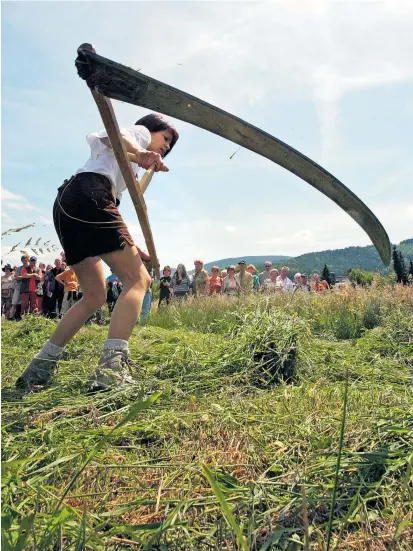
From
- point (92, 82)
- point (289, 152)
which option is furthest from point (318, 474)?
point (92, 82)

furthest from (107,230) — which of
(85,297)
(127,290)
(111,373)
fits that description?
(111,373)

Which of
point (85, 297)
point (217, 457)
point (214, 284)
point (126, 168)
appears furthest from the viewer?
point (214, 284)

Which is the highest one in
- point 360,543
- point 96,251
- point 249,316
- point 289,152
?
point 289,152

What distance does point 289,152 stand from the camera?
1570 millimetres

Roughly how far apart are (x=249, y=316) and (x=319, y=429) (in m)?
2.13

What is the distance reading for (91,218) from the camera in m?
2.61

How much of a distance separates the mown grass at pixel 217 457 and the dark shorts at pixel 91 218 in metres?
0.80

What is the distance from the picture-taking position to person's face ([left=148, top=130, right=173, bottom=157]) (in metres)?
3.13

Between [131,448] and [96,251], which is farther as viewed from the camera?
[96,251]

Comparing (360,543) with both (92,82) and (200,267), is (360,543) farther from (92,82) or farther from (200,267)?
(200,267)

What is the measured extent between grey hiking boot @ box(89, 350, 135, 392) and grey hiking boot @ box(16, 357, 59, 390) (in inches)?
17.4

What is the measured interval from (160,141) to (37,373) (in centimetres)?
178

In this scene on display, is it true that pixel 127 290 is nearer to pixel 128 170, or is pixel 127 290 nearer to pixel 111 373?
pixel 111 373

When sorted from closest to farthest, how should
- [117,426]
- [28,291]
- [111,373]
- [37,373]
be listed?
[117,426] < [111,373] < [37,373] < [28,291]
